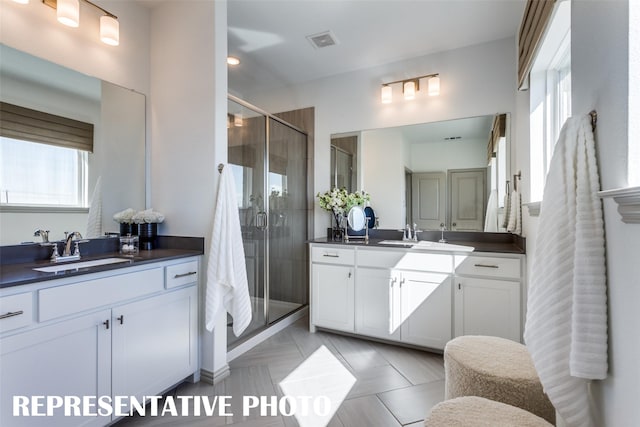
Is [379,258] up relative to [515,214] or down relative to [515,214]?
down

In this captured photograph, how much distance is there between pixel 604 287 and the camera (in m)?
0.79

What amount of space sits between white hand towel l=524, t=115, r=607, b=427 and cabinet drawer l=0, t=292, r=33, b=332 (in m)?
1.88

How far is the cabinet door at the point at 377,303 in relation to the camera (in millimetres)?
2502

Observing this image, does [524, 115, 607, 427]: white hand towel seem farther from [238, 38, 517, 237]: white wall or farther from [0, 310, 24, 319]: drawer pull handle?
[238, 38, 517, 237]: white wall

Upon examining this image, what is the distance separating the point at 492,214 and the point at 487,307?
Answer: 900 mm

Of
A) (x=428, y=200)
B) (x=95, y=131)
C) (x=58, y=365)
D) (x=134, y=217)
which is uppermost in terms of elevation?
(x=95, y=131)

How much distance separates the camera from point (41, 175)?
5.72 ft

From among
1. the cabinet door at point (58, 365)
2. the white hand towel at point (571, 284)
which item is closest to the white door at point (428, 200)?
the white hand towel at point (571, 284)

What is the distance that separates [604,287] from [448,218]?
2.15m

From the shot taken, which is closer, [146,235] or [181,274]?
[181,274]

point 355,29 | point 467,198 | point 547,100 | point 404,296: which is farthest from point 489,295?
point 355,29

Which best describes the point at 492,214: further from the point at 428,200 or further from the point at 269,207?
the point at 269,207

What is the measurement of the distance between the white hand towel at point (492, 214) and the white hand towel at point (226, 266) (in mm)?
2171

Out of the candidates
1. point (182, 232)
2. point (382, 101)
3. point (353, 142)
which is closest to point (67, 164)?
point (182, 232)
